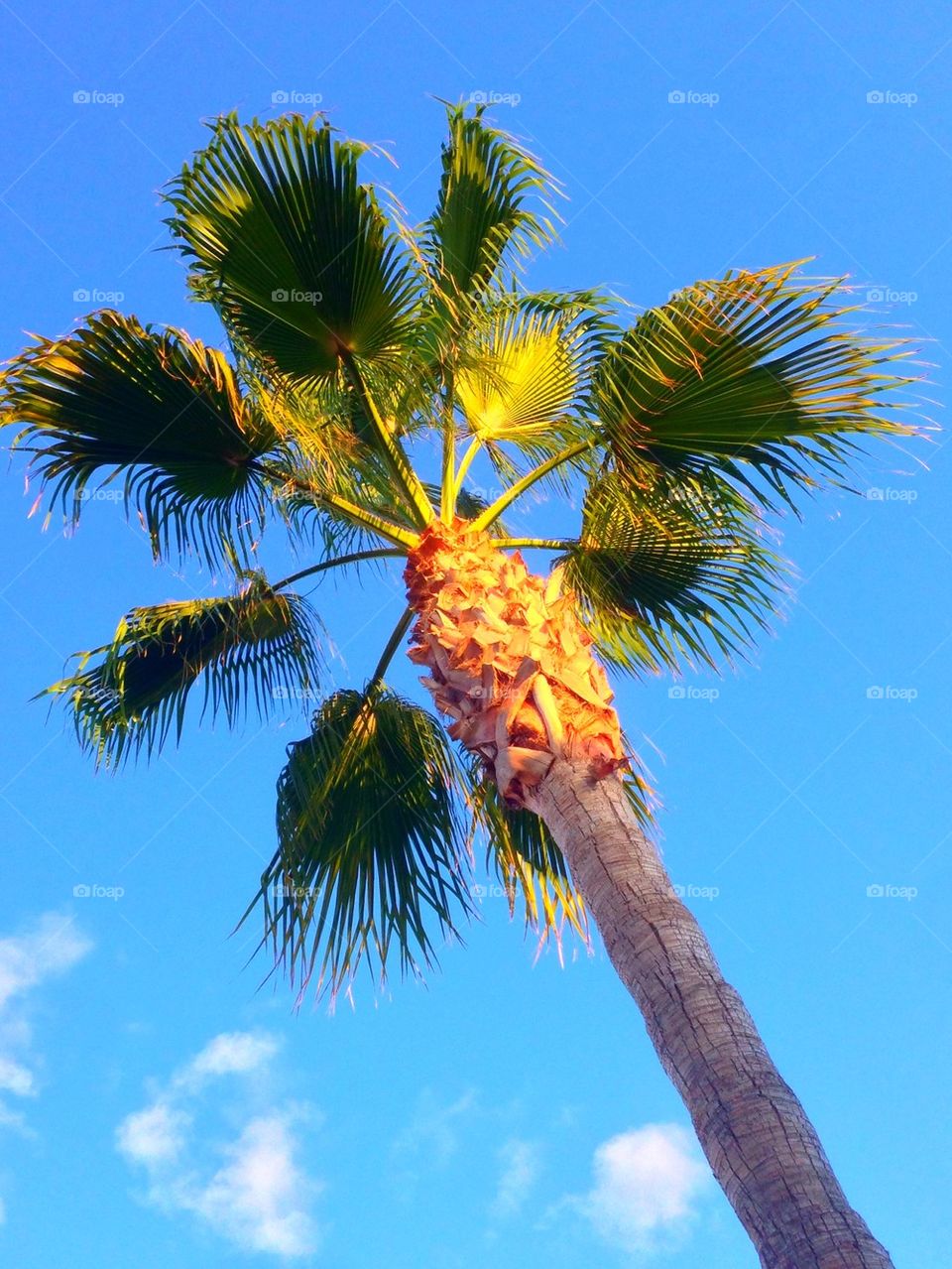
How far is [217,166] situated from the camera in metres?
5.23

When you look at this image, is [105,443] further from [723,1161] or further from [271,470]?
[723,1161]

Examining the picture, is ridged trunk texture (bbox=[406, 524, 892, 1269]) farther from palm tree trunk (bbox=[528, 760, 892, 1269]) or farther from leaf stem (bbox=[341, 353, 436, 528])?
leaf stem (bbox=[341, 353, 436, 528])

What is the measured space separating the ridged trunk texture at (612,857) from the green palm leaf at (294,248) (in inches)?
44.1

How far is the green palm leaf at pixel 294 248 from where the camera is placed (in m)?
5.12

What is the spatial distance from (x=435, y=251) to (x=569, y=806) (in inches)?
135

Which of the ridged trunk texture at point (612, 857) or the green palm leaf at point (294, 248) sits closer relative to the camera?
the ridged trunk texture at point (612, 857)

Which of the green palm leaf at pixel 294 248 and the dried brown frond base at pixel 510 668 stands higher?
the green palm leaf at pixel 294 248

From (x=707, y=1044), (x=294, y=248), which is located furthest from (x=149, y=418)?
(x=707, y=1044)

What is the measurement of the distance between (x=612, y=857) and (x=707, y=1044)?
84 cm

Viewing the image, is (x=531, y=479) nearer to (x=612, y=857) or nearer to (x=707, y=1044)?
(x=612, y=857)

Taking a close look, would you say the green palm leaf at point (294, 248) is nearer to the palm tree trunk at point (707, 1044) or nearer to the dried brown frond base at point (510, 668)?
the dried brown frond base at point (510, 668)

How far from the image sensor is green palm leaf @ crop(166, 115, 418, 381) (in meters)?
5.12

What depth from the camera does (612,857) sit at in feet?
12.7

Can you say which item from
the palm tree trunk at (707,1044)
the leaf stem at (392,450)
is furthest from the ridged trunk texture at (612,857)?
the leaf stem at (392,450)
